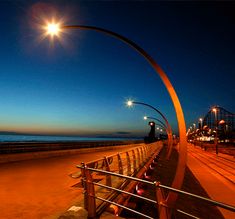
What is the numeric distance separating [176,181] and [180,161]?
580 millimetres

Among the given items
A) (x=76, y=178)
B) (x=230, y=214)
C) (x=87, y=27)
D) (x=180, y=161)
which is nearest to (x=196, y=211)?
(x=230, y=214)

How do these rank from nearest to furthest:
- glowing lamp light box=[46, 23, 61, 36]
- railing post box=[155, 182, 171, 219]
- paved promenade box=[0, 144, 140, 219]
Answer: railing post box=[155, 182, 171, 219], paved promenade box=[0, 144, 140, 219], glowing lamp light box=[46, 23, 61, 36]

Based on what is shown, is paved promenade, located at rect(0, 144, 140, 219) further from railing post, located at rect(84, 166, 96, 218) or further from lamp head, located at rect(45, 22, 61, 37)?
lamp head, located at rect(45, 22, 61, 37)

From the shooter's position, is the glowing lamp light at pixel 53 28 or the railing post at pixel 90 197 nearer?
the railing post at pixel 90 197

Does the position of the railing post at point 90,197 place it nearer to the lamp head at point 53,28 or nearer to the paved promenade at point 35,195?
the paved promenade at point 35,195

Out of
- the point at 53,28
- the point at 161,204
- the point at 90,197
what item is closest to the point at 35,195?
the point at 90,197

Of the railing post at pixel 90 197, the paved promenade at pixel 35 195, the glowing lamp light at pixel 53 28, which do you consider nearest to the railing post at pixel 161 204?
the railing post at pixel 90 197

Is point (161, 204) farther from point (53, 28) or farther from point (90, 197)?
point (53, 28)

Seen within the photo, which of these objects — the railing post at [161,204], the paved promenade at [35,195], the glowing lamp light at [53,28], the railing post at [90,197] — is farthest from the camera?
the glowing lamp light at [53,28]

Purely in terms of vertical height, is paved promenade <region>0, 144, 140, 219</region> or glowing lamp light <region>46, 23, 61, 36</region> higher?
glowing lamp light <region>46, 23, 61, 36</region>

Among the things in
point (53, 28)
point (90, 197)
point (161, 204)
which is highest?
point (53, 28)

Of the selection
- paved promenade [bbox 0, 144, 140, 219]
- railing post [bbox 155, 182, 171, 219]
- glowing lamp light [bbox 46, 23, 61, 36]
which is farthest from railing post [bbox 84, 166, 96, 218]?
glowing lamp light [bbox 46, 23, 61, 36]

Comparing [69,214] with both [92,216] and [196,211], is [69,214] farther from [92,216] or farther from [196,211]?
[196,211]

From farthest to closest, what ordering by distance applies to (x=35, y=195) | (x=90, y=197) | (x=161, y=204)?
(x=35, y=195), (x=90, y=197), (x=161, y=204)
